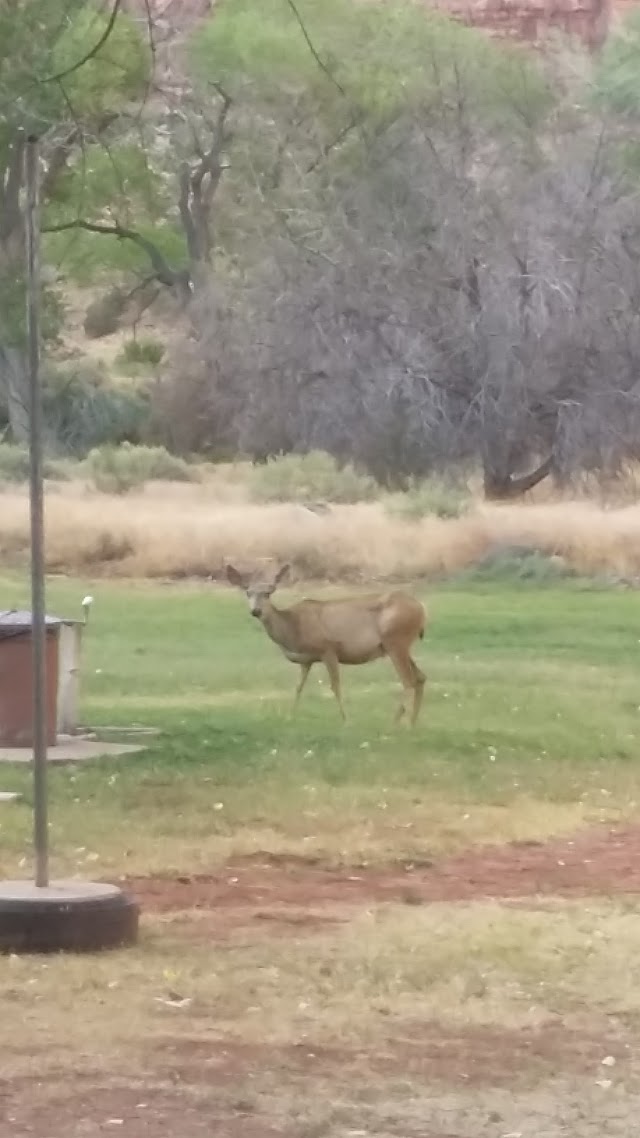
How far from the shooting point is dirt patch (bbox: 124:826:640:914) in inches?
391

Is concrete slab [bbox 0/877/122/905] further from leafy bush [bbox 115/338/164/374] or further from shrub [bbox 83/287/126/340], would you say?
shrub [bbox 83/287/126/340]

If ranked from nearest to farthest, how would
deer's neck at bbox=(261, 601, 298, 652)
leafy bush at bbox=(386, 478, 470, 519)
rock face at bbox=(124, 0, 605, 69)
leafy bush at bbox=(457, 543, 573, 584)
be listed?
1. deer's neck at bbox=(261, 601, 298, 652)
2. leafy bush at bbox=(457, 543, 573, 584)
3. leafy bush at bbox=(386, 478, 470, 519)
4. rock face at bbox=(124, 0, 605, 69)

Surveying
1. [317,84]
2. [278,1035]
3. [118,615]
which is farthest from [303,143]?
[278,1035]

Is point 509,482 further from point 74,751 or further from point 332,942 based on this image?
point 332,942

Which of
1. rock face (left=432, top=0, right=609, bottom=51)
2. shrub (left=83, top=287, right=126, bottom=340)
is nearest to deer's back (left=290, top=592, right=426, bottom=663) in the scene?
shrub (left=83, top=287, right=126, bottom=340)

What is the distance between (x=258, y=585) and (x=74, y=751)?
3.41 meters

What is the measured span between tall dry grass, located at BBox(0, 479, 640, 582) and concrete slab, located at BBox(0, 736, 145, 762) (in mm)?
12905

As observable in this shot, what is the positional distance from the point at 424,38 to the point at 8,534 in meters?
23.1

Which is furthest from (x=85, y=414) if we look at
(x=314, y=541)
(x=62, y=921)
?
(x=62, y=921)

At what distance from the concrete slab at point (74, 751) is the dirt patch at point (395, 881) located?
2.95m

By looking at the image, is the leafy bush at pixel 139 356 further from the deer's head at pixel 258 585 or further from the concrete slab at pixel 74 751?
the concrete slab at pixel 74 751

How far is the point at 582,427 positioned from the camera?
1543 inches

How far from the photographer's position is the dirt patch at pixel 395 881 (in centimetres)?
993

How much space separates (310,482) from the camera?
126 feet
